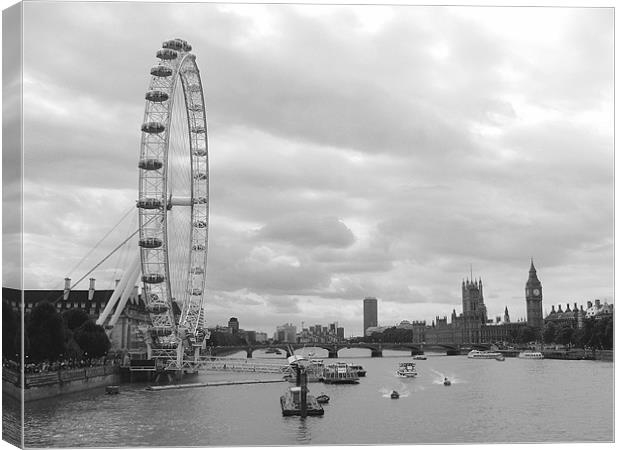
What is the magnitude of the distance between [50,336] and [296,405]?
6173 millimetres

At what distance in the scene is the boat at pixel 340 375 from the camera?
3121cm

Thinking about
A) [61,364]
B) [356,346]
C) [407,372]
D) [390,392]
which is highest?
[61,364]

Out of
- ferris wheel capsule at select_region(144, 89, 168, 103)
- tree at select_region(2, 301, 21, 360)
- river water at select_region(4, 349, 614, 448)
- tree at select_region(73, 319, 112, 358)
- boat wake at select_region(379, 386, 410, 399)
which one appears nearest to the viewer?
tree at select_region(2, 301, 21, 360)

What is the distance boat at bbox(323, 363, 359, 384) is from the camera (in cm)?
3121

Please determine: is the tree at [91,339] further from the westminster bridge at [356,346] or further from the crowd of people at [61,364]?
the westminster bridge at [356,346]

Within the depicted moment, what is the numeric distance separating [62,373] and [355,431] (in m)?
7.99

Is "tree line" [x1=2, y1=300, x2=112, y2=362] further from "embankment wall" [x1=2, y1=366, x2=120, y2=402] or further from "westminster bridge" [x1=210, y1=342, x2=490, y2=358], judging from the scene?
"westminster bridge" [x1=210, y1=342, x2=490, y2=358]

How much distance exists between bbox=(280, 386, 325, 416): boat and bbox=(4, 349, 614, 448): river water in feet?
0.80

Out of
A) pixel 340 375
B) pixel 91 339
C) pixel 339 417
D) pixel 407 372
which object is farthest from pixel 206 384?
pixel 407 372

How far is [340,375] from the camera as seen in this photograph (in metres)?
31.9

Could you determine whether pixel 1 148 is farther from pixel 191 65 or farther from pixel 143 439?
pixel 191 65

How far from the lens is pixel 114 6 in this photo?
41.2 ft

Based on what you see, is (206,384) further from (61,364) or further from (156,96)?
(156,96)

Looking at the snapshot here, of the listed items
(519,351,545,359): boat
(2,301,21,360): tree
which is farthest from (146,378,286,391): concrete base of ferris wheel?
(519,351,545,359): boat
